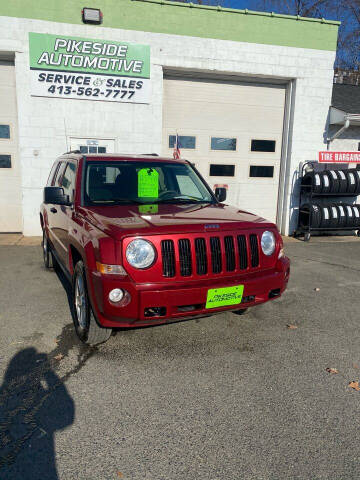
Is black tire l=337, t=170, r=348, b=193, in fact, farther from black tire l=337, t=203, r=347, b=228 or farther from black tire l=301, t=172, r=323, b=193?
black tire l=301, t=172, r=323, b=193

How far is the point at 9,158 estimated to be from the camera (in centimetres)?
933

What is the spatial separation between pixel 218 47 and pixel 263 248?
7583 millimetres

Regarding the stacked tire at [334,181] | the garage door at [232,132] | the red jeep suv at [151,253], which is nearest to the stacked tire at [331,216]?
the stacked tire at [334,181]

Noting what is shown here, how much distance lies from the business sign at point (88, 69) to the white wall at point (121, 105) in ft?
0.52

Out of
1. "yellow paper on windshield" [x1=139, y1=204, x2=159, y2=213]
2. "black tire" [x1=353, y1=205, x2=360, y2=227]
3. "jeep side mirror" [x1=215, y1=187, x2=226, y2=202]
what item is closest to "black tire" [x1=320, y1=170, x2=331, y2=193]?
"black tire" [x1=353, y1=205, x2=360, y2=227]

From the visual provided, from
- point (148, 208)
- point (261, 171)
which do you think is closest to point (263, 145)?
point (261, 171)

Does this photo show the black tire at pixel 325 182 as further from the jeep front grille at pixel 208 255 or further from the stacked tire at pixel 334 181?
the jeep front grille at pixel 208 255

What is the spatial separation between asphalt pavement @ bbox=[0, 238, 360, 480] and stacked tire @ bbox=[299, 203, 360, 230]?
17.2 ft

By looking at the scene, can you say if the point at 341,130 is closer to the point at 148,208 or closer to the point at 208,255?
the point at 148,208

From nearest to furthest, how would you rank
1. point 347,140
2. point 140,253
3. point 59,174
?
point 140,253 < point 59,174 < point 347,140

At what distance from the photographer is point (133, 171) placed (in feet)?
14.2

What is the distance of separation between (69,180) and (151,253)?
217cm

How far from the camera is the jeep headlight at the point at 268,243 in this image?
352 cm

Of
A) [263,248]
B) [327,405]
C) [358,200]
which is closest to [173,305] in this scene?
[263,248]
